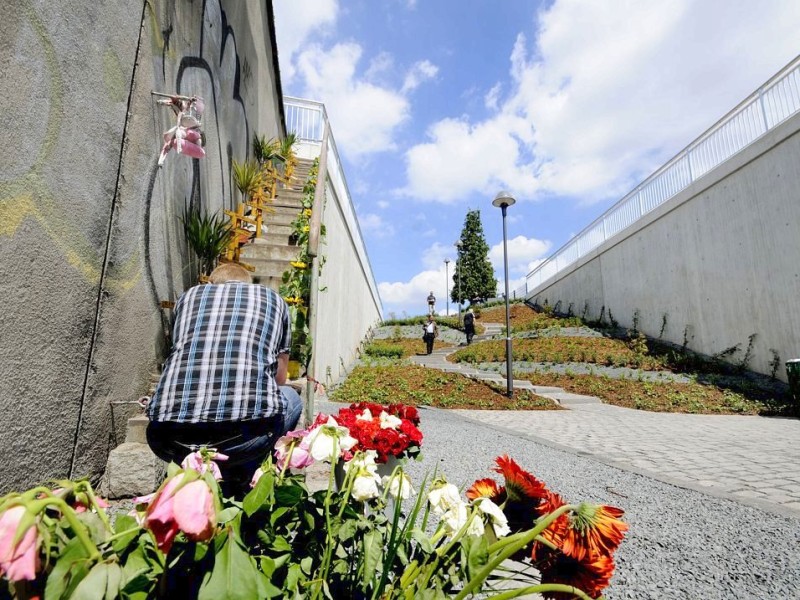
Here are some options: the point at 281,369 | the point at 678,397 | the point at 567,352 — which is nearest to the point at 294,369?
the point at 281,369

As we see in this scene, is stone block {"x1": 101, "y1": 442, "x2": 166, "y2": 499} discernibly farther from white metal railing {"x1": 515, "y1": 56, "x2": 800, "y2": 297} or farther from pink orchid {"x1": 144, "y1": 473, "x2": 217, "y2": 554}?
white metal railing {"x1": 515, "y1": 56, "x2": 800, "y2": 297}

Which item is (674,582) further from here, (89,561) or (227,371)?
(89,561)

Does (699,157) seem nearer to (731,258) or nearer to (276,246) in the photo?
(731,258)

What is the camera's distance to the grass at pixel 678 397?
7.60 metres

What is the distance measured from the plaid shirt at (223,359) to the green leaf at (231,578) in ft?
3.71

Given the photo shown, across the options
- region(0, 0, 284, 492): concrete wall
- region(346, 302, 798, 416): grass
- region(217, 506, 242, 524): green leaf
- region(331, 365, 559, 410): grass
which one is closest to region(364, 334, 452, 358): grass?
region(346, 302, 798, 416): grass

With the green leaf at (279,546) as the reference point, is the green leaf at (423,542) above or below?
below

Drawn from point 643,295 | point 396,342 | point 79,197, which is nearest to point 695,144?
point 643,295

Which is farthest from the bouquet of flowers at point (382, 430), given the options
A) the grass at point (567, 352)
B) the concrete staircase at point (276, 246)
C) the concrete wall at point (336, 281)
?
the grass at point (567, 352)

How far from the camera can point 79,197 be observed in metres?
2.41

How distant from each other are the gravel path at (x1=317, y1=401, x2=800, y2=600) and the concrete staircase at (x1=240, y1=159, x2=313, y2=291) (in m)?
2.64

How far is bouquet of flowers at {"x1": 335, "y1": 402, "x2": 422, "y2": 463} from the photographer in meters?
1.15

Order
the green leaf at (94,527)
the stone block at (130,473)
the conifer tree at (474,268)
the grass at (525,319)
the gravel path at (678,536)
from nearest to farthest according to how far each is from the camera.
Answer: the green leaf at (94,527) < the gravel path at (678,536) < the stone block at (130,473) < the grass at (525,319) < the conifer tree at (474,268)

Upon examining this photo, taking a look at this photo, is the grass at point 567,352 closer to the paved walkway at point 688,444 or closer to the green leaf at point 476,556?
the paved walkway at point 688,444
